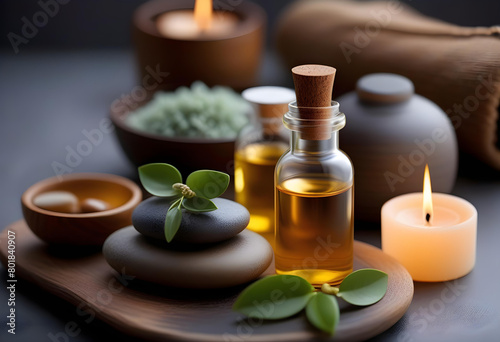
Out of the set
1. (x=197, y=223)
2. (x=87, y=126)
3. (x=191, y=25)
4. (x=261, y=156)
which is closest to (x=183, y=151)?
(x=261, y=156)

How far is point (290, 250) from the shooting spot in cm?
77

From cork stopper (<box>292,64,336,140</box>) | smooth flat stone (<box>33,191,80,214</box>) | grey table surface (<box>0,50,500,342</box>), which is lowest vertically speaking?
grey table surface (<box>0,50,500,342</box>)

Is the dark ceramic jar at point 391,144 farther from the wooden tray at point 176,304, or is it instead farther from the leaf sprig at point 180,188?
the leaf sprig at point 180,188

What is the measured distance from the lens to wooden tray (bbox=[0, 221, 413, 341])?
68cm

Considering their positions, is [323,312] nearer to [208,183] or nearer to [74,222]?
[208,183]

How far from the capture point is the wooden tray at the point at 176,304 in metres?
0.68

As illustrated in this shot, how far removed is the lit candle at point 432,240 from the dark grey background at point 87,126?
0.04 ft

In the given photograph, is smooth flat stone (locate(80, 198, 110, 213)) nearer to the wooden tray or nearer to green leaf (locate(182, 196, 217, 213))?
the wooden tray

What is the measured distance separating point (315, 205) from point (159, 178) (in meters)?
0.17

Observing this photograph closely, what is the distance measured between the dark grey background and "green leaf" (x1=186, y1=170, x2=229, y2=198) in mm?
165

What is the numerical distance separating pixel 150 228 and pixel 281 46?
76 cm

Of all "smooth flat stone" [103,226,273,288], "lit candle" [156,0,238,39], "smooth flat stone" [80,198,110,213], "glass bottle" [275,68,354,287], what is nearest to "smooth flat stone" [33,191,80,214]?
"smooth flat stone" [80,198,110,213]

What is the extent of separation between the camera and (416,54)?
1137 mm

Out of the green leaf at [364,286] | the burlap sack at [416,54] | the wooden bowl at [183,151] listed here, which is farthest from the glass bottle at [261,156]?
the burlap sack at [416,54]
